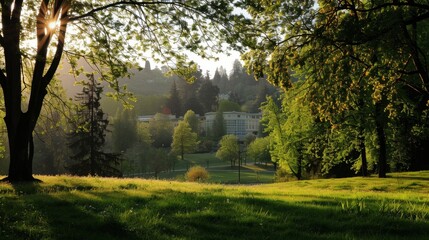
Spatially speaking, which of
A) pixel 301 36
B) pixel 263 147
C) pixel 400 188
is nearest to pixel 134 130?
pixel 263 147

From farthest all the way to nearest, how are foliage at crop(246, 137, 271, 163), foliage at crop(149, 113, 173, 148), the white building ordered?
the white building → foliage at crop(149, 113, 173, 148) → foliage at crop(246, 137, 271, 163)

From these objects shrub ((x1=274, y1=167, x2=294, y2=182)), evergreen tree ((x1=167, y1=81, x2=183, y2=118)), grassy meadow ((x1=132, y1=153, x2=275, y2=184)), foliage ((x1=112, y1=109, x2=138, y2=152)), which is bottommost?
grassy meadow ((x1=132, y1=153, x2=275, y2=184))

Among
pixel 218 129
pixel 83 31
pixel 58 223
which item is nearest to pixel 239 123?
pixel 218 129

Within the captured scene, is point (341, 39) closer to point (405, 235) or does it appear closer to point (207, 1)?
point (207, 1)

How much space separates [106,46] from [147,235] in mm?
11870

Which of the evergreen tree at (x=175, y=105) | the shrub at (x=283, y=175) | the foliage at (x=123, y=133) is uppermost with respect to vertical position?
the evergreen tree at (x=175, y=105)

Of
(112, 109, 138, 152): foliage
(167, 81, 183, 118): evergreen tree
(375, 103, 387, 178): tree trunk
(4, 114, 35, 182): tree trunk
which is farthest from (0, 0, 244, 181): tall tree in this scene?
(167, 81, 183, 118): evergreen tree

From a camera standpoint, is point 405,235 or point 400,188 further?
point 400,188

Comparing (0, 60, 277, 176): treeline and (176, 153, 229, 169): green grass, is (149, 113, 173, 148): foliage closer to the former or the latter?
(0, 60, 277, 176): treeline

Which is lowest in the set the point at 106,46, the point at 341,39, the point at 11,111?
the point at 11,111

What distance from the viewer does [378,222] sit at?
662 cm

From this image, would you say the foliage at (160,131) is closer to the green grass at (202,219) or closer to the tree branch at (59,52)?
the tree branch at (59,52)

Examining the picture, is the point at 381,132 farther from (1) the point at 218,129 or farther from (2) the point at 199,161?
(1) the point at 218,129

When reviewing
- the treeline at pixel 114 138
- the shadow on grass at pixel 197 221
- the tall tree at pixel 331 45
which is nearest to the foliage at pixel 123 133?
the treeline at pixel 114 138
